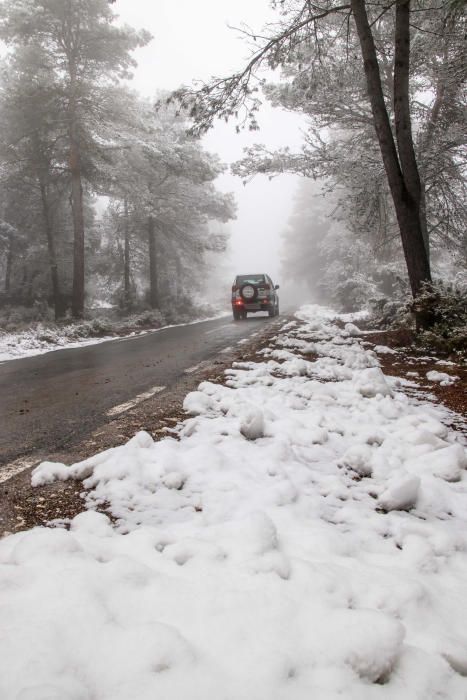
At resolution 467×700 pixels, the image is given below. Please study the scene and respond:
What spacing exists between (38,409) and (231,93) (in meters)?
6.77

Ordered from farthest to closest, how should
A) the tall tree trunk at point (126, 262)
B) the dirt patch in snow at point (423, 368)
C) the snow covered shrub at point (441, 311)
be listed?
the tall tree trunk at point (126, 262) < the snow covered shrub at point (441, 311) < the dirt patch in snow at point (423, 368)

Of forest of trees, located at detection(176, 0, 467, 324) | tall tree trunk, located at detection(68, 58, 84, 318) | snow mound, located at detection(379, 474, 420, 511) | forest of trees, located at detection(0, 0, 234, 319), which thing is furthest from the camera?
tall tree trunk, located at detection(68, 58, 84, 318)

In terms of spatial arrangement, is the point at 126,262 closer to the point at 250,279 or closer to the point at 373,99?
the point at 250,279

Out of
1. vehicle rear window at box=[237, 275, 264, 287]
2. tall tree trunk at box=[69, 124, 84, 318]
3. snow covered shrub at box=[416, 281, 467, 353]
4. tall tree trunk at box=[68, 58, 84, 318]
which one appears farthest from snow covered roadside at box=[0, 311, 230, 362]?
snow covered shrub at box=[416, 281, 467, 353]

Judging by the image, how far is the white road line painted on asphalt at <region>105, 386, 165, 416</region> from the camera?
368 cm

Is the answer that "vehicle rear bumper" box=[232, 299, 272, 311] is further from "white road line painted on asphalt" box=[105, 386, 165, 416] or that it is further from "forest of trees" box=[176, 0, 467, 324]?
"white road line painted on asphalt" box=[105, 386, 165, 416]

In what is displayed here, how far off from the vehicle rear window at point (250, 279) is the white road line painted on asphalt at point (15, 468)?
622 inches

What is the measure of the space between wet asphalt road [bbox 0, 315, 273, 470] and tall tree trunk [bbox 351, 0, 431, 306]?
4193 millimetres

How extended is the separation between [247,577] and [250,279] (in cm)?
1728

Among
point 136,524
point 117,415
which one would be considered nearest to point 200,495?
point 136,524

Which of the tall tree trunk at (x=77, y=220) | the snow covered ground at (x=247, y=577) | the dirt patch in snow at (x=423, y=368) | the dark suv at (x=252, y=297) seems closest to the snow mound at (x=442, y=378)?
the dirt patch in snow at (x=423, y=368)

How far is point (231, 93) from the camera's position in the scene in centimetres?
752

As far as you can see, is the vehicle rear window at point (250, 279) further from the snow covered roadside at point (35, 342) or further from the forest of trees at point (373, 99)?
the snow covered roadside at point (35, 342)

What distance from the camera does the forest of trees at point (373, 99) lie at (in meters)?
7.34
